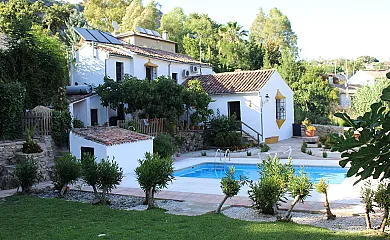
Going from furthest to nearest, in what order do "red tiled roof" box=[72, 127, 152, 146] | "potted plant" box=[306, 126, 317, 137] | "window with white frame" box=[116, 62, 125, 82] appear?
"potted plant" box=[306, 126, 317, 137], "window with white frame" box=[116, 62, 125, 82], "red tiled roof" box=[72, 127, 152, 146]

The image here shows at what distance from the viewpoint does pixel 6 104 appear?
14969 millimetres

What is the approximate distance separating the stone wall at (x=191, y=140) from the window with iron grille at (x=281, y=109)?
650cm

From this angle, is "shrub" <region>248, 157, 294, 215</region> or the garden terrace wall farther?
the garden terrace wall

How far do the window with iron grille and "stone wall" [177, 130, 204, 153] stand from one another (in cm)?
650

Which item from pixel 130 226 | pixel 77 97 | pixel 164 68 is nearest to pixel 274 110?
pixel 164 68

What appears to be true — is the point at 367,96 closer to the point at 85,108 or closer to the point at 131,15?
the point at 85,108

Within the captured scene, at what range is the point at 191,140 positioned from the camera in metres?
22.9

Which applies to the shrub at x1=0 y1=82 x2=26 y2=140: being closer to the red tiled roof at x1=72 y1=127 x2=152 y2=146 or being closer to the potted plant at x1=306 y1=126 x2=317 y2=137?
the red tiled roof at x1=72 y1=127 x2=152 y2=146

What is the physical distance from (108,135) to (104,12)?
1651 inches

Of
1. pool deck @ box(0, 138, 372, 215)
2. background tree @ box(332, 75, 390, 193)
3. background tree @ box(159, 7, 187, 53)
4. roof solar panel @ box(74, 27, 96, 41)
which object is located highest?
background tree @ box(159, 7, 187, 53)

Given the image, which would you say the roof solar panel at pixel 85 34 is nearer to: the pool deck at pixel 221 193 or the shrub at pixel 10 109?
the shrub at pixel 10 109

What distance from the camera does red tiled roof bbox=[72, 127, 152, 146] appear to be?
598 inches

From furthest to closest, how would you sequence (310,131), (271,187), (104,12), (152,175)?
(104,12)
(310,131)
(152,175)
(271,187)

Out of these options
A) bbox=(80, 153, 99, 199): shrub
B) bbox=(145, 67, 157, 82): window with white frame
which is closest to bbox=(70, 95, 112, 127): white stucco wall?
bbox=(145, 67, 157, 82): window with white frame
